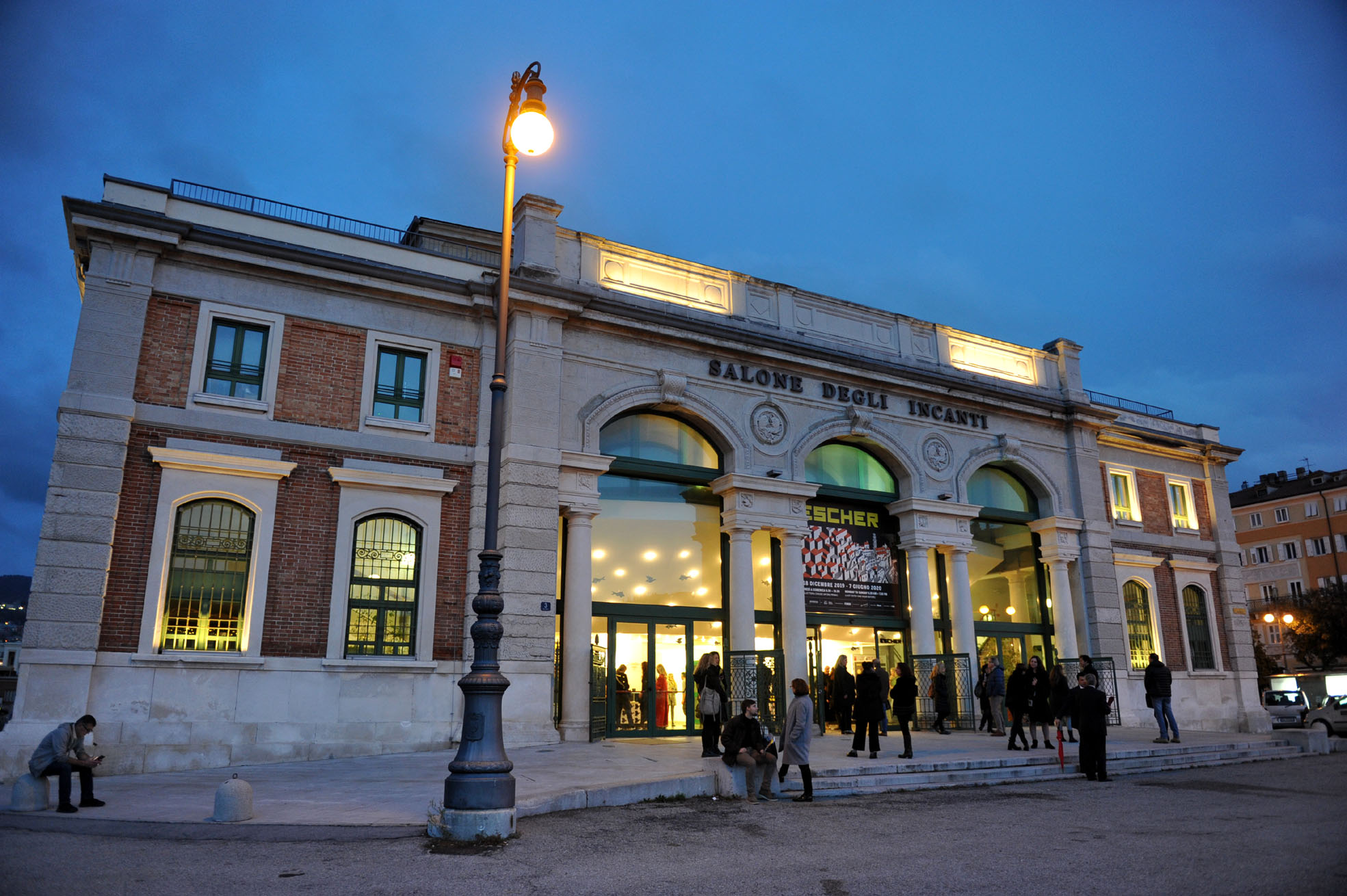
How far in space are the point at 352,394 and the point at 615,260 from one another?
21.4 feet

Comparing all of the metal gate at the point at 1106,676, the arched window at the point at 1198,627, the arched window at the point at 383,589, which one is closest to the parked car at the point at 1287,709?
the arched window at the point at 1198,627

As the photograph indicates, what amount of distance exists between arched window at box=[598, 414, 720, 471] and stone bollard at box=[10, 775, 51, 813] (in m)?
11.0

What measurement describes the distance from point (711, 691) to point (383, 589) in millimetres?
6170

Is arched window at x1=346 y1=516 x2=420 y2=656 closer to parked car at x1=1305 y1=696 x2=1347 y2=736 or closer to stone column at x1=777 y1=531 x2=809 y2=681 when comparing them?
stone column at x1=777 y1=531 x2=809 y2=681

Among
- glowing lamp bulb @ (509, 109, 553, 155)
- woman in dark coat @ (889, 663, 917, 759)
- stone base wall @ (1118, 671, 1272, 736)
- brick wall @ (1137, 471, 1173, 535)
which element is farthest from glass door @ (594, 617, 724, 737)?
brick wall @ (1137, 471, 1173, 535)

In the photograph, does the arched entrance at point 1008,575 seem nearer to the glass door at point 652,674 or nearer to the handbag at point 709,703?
the glass door at point 652,674

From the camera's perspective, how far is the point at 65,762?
9961 mm

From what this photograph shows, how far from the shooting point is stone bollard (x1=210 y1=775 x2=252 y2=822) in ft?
29.7

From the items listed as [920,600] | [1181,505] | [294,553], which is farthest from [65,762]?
[1181,505]

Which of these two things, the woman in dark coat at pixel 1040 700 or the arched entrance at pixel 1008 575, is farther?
the arched entrance at pixel 1008 575

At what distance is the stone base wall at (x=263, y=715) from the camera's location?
13.6m

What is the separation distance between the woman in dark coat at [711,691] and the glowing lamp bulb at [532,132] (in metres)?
8.55

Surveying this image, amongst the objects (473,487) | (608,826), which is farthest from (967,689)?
(608,826)

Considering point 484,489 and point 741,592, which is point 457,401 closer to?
point 484,489
